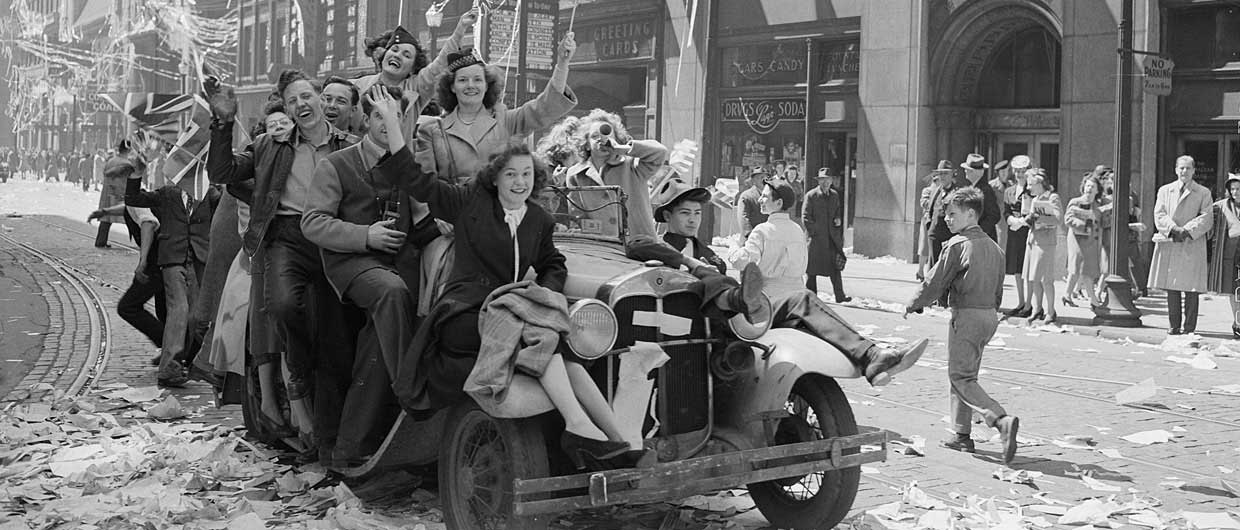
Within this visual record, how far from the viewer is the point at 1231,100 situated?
1903 centimetres

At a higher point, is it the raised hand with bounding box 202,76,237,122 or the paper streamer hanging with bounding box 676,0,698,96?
the paper streamer hanging with bounding box 676,0,698,96

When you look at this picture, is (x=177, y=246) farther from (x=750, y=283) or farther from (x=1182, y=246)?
(x=1182, y=246)

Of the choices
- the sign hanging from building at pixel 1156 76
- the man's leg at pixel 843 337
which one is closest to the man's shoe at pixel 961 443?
the man's leg at pixel 843 337

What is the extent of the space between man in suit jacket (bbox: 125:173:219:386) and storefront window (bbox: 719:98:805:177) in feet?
54.0

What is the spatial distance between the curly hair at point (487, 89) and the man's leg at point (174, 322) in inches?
175

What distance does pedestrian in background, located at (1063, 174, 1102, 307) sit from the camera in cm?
1722

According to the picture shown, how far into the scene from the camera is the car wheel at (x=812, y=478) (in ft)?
20.5

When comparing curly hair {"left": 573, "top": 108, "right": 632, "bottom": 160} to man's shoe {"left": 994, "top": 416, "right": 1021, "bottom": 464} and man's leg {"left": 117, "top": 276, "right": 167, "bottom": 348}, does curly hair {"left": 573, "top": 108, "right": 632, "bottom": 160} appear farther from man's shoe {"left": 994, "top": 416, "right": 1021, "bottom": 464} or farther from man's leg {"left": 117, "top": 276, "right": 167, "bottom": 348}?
man's leg {"left": 117, "top": 276, "right": 167, "bottom": 348}

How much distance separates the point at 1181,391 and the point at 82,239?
23.2 metres

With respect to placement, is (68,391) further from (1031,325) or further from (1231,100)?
(1231,100)

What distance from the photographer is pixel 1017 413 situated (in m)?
9.67

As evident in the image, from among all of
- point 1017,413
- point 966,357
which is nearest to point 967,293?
point 966,357

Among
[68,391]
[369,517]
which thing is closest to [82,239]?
[68,391]

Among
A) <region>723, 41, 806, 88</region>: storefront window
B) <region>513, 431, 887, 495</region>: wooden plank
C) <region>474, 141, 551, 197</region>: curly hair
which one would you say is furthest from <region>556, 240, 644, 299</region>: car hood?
<region>723, 41, 806, 88</region>: storefront window
